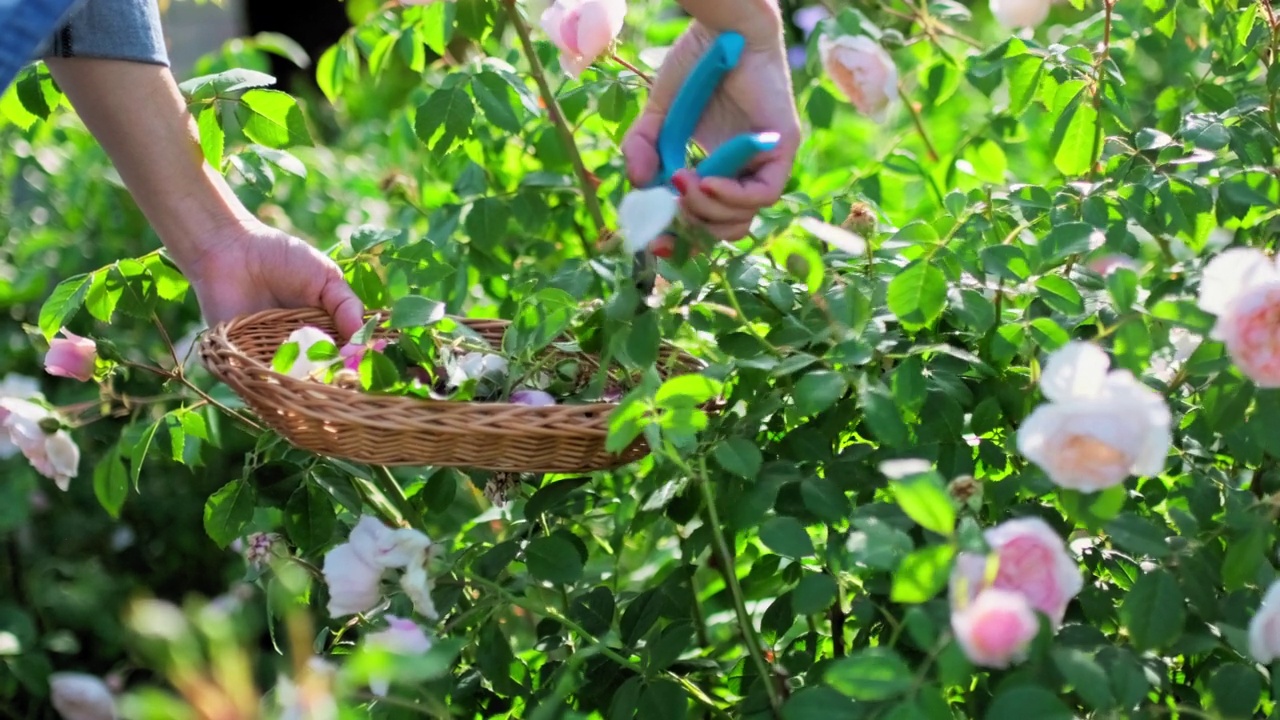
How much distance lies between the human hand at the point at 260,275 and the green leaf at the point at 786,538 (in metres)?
0.55

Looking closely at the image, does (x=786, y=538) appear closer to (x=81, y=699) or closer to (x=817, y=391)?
(x=817, y=391)

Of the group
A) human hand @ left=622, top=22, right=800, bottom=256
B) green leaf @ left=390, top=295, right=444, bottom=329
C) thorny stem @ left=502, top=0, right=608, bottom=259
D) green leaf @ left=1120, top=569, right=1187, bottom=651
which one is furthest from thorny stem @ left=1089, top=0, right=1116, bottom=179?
green leaf @ left=390, top=295, right=444, bottom=329

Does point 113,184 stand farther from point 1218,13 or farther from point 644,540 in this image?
point 1218,13

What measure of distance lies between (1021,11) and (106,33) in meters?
0.96

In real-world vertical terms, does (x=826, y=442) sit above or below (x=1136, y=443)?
below

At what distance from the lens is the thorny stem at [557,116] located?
5.03 ft

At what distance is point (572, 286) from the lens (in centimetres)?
134

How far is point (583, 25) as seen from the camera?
4.27ft

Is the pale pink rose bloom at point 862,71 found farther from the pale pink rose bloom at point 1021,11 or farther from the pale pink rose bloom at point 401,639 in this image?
the pale pink rose bloom at point 401,639

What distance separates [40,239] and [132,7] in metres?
1.02

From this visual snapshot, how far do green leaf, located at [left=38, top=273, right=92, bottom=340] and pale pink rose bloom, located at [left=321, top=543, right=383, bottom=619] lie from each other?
0.46m

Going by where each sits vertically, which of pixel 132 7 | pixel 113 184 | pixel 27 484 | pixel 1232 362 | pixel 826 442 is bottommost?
pixel 27 484

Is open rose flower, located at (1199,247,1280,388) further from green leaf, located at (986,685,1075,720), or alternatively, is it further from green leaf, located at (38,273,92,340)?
green leaf, located at (38,273,92,340)

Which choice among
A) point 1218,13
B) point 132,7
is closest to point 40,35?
point 132,7
